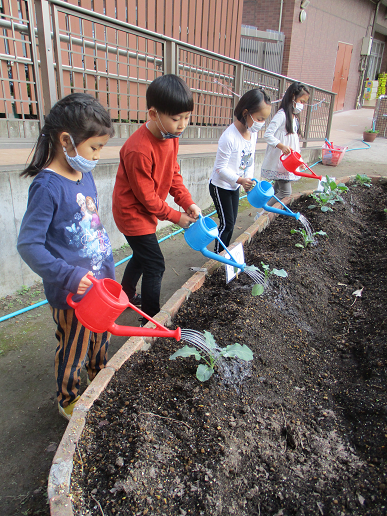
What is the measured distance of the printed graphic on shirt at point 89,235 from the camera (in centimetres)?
157

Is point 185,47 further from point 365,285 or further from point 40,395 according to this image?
point 40,395

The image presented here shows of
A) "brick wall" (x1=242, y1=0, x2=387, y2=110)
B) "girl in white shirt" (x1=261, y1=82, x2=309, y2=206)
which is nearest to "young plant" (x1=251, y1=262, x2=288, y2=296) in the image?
"girl in white shirt" (x1=261, y1=82, x2=309, y2=206)

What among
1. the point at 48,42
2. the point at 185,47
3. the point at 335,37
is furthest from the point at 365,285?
the point at 335,37

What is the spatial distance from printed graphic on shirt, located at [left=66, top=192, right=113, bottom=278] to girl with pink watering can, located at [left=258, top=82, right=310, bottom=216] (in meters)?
2.51

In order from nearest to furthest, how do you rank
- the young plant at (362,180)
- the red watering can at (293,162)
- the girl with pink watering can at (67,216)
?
1. the girl with pink watering can at (67,216)
2. the red watering can at (293,162)
3. the young plant at (362,180)

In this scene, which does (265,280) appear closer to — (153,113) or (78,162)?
(153,113)

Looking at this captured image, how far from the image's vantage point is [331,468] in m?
1.43

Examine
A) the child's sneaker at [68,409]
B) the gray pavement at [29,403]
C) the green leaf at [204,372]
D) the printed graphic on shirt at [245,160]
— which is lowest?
the gray pavement at [29,403]

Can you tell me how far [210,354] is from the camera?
1.73 meters

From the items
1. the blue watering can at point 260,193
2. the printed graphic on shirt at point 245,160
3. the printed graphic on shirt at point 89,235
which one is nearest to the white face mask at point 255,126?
the printed graphic on shirt at point 245,160

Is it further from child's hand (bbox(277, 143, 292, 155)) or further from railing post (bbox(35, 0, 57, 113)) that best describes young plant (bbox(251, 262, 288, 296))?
railing post (bbox(35, 0, 57, 113))

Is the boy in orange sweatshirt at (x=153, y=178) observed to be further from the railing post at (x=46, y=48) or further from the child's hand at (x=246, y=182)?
the railing post at (x=46, y=48)

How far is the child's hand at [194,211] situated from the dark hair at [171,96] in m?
0.61

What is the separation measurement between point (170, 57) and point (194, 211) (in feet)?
9.69
